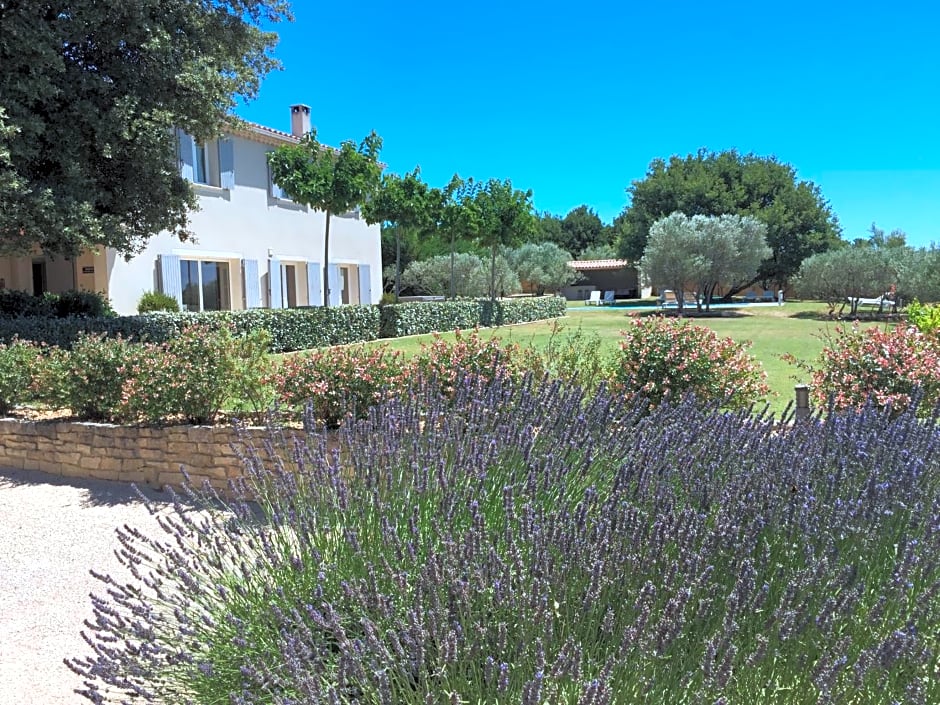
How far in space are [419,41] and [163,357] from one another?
12.9 m

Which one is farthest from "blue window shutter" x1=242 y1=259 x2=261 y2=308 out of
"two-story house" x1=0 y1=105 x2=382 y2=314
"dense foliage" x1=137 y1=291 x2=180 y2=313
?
"dense foliage" x1=137 y1=291 x2=180 y2=313

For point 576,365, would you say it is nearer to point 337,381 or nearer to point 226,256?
point 337,381

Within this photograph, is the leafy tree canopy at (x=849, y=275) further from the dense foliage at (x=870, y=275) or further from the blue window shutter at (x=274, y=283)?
the blue window shutter at (x=274, y=283)

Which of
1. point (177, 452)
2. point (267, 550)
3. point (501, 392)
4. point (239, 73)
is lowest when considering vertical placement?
point (177, 452)

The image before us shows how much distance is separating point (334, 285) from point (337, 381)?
1646 centimetres

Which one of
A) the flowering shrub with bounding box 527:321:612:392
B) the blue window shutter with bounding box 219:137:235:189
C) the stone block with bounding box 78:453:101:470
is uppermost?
the blue window shutter with bounding box 219:137:235:189

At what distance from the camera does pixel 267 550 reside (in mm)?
2438

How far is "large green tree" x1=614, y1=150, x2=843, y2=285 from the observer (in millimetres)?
41406

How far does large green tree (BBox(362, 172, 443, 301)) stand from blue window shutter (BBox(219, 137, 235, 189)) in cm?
371

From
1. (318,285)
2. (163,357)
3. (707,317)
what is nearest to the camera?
(163,357)

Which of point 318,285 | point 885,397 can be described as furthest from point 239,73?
point 885,397

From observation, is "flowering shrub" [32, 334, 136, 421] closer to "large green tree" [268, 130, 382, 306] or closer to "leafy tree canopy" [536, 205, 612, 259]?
"large green tree" [268, 130, 382, 306]

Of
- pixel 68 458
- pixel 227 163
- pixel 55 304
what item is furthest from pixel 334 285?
pixel 68 458

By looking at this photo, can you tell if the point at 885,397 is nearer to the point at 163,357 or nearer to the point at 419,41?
the point at 163,357
